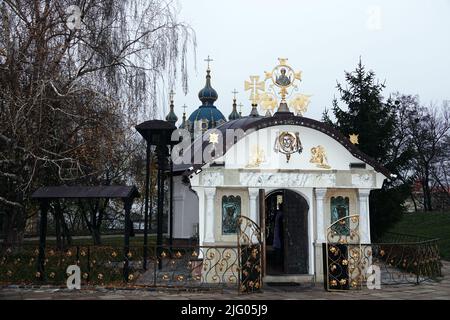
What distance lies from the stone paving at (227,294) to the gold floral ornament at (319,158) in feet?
11.3

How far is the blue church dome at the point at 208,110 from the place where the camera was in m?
30.9

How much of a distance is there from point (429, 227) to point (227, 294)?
65.4 feet

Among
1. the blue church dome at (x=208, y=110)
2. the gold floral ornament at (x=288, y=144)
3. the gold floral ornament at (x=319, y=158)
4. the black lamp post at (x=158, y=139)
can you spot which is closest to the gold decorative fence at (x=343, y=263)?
the gold floral ornament at (x=319, y=158)

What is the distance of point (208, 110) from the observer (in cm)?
3178

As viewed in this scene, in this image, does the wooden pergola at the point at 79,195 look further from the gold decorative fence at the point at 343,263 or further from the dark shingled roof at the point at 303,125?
the gold decorative fence at the point at 343,263

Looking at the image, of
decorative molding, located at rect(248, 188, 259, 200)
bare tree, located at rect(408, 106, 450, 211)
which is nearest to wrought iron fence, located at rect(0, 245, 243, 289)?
decorative molding, located at rect(248, 188, 259, 200)

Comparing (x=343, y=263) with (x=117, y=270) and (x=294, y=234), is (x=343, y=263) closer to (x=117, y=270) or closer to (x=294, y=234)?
(x=294, y=234)

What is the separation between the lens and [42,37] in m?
12.2

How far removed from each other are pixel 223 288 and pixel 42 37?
8318mm

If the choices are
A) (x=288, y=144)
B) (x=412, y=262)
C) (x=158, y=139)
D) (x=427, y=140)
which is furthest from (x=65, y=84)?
(x=427, y=140)

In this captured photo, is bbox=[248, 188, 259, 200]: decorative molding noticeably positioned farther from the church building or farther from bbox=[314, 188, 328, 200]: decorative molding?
bbox=[314, 188, 328, 200]: decorative molding

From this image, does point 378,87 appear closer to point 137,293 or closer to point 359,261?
point 359,261

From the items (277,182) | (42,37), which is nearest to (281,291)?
(277,182)

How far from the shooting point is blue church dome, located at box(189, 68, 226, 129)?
1216 inches
